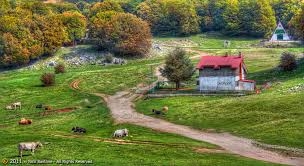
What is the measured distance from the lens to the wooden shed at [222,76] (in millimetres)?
99375

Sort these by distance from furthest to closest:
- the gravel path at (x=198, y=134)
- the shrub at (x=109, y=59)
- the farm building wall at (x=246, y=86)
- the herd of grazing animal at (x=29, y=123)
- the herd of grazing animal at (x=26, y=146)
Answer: the shrub at (x=109, y=59), the farm building wall at (x=246, y=86), the herd of grazing animal at (x=29, y=123), the herd of grazing animal at (x=26, y=146), the gravel path at (x=198, y=134)

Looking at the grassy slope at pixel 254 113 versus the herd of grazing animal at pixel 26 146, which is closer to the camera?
the herd of grazing animal at pixel 26 146

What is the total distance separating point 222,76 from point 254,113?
26706 millimetres

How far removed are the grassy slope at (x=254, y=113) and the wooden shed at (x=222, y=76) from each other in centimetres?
502

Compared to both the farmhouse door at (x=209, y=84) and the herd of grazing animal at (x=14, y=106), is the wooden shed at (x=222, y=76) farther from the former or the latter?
the herd of grazing animal at (x=14, y=106)

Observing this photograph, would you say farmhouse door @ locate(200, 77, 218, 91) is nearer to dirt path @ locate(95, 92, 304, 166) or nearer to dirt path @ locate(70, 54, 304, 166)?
dirt path @ locate(70, 54, 304, 166)

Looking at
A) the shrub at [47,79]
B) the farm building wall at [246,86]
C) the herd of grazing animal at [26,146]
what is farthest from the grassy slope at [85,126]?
the farm building wall at [246,86]

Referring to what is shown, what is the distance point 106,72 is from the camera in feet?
439

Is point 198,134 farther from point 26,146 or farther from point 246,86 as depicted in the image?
point 246,86

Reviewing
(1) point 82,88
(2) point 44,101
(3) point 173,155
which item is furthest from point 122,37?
(3) point 173,155

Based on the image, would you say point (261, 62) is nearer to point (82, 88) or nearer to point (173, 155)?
point (82, 88)

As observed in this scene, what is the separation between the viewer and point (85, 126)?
7894 cm

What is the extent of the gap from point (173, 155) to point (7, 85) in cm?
7517

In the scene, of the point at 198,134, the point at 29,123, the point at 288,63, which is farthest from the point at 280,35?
the point at 198,134
